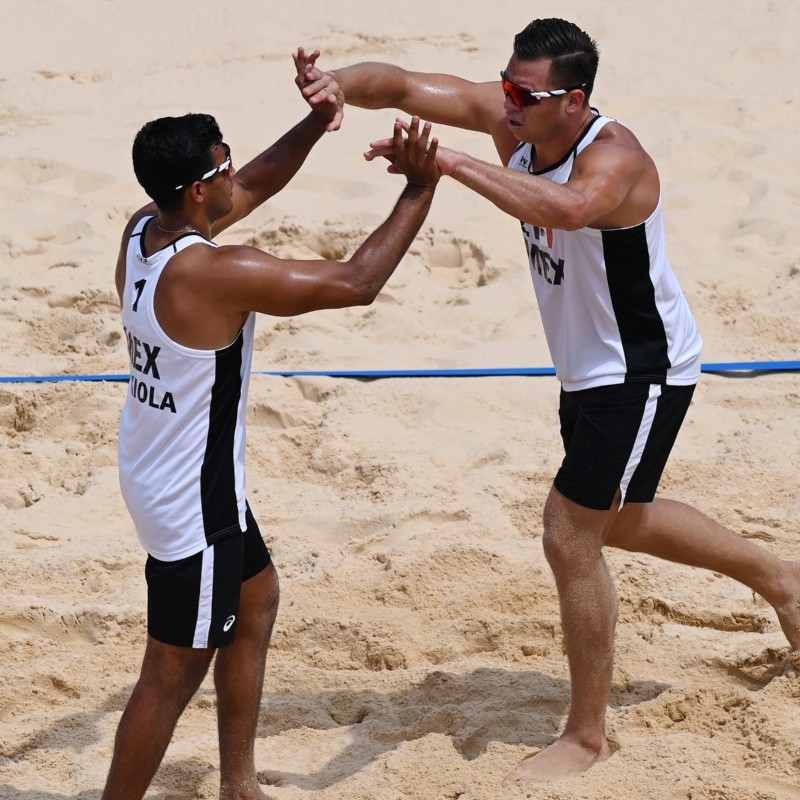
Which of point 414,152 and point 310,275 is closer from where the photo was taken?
point 310,275

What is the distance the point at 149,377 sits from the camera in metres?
3.18

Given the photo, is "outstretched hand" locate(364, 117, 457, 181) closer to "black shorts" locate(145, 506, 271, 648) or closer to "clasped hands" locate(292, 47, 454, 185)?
"clasped hands" locate(292, 47, 454, 185)

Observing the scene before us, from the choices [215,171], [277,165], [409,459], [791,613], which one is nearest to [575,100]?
[277,165]

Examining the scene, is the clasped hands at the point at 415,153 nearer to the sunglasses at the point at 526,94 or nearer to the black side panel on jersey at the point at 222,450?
the sunglasses at the point at 526,94

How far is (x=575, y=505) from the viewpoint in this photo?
3.62m

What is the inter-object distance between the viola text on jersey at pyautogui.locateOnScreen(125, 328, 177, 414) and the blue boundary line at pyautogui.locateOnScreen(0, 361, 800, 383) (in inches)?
114

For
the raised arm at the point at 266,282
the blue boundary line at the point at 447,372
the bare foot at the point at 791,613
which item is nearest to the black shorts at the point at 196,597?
the raised arm at the point at 266,282

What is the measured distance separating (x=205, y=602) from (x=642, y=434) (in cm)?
134

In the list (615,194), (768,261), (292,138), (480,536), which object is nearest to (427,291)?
(768,261)

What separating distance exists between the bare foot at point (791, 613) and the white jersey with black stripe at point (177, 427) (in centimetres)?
182

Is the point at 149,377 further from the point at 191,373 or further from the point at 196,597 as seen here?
the point at 196,597

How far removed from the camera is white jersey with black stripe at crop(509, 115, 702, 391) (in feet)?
11.8

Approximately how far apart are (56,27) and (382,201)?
4685 mm

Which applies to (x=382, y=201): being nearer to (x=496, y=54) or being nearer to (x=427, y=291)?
(x=427, y=291)
